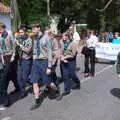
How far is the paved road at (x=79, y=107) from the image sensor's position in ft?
28.9

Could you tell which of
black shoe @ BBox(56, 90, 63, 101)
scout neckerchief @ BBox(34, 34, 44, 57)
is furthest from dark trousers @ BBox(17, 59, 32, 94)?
scout neckerchief @ BBox(34, 34, 44, 57)

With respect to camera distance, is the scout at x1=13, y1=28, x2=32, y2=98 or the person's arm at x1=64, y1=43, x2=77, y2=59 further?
the person's arm at x1=64, y1=43, x2=77, y2=59

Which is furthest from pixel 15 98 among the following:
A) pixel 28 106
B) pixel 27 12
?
pixel 27 12

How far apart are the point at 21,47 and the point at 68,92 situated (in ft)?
5.74

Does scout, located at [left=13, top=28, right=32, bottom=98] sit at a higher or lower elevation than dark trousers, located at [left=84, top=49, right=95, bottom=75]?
higher

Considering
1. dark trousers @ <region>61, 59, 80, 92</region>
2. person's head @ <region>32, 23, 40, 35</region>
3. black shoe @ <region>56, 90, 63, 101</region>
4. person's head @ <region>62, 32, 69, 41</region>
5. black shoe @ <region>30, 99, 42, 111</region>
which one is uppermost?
person's head @ <region>32, 23, 40, 35</region>

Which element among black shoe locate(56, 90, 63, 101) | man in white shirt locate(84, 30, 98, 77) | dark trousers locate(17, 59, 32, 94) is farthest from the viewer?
man in white shirt locate(84, 30, 98, 77)

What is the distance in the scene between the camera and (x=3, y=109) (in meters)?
9.53

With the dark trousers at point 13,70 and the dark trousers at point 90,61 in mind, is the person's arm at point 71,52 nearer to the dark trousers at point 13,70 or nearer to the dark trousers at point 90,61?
the dark trousers at point 13,70

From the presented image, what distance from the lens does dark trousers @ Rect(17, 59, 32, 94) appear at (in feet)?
35.5

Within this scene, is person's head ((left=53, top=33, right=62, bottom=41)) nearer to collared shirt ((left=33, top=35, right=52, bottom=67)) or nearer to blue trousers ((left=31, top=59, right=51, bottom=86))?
collared shirt ((left=33, top=35, right=52, bottom=67))

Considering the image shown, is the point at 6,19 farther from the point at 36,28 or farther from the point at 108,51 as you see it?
the point at 36,28

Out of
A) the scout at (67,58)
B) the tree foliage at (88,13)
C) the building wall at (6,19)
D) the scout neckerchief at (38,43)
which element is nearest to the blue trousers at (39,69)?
the scout neckerchief at (38,43)

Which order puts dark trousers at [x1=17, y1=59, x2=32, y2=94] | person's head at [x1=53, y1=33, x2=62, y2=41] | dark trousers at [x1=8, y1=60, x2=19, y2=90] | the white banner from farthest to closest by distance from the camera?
the white banner → person's head at [x1=53, y1=33, x2=62, y2=41] → dark trousers at [x1=8, y1=60, x2=19, y2=90] → dark trousers at [x1=17, y1=59, x2=32, y2=94]
